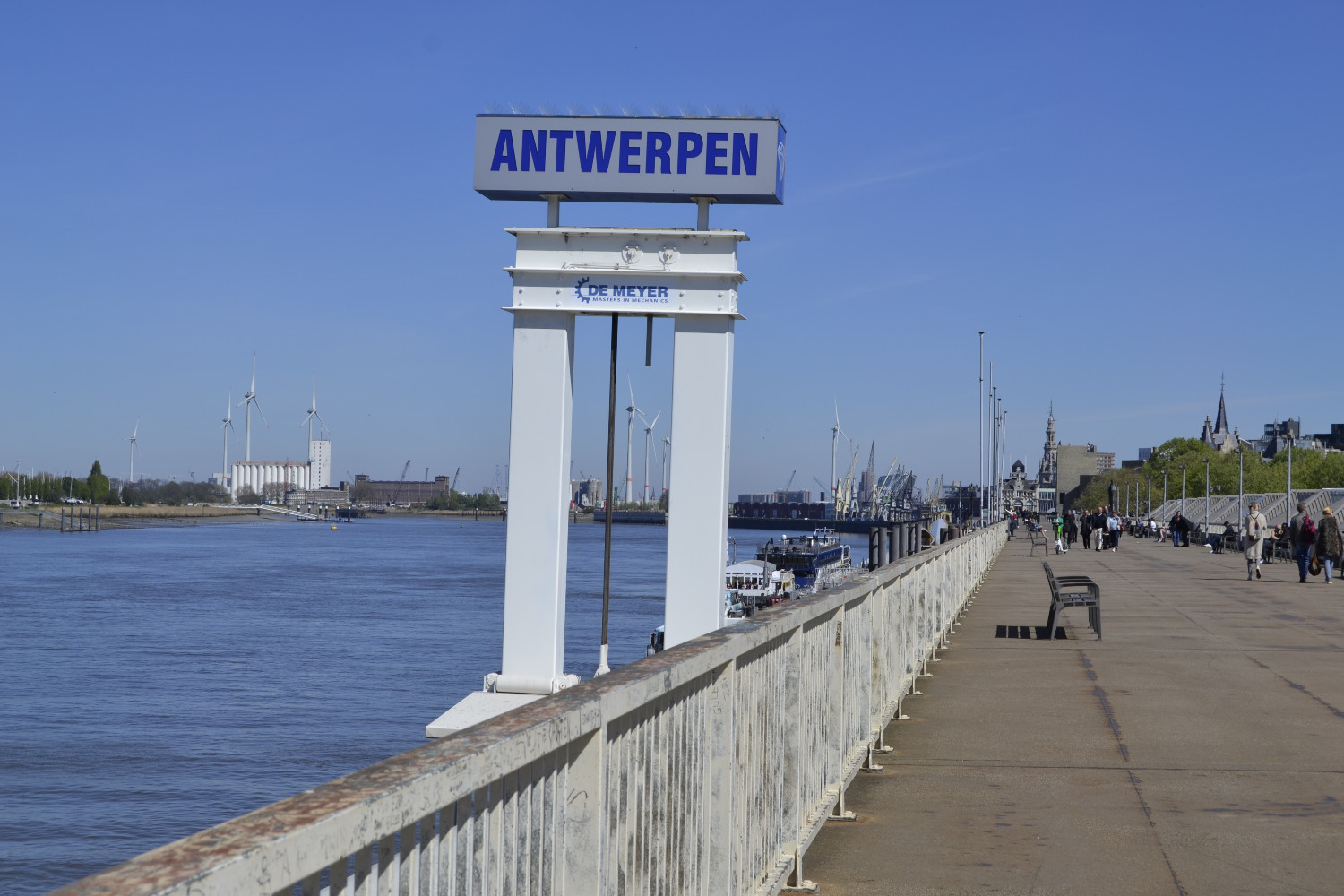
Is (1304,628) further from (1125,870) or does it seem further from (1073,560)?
(1073,560)

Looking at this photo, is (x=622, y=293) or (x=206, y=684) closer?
(x=622, y=293)

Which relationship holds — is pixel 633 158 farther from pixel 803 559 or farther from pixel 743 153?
pixel 803 559

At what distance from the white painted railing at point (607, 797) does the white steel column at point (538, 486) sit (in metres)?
7.02

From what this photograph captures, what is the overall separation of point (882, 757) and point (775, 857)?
11.0 ft

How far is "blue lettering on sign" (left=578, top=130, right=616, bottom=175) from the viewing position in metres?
14.2

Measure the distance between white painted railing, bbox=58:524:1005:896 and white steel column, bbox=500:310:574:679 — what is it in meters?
7.02

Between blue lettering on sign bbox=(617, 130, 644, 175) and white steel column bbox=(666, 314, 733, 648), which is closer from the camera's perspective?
white steel column bbox=(666, 314, 733, 648)

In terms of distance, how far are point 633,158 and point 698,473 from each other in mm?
3525

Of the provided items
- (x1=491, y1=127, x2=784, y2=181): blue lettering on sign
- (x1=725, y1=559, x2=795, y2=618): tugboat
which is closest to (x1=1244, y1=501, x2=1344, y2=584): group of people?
(x1=491, y1=127, x2=784, y2=181): blue lettering on sign

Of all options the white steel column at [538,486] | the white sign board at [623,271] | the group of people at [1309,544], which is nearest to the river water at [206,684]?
the white steel column at [538,486]

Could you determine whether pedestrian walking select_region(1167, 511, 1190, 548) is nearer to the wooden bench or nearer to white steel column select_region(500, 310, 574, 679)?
the wooden bench

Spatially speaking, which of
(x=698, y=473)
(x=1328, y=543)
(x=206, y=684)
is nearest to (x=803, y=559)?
(x=206, y=684)

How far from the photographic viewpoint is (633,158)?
46.5ft

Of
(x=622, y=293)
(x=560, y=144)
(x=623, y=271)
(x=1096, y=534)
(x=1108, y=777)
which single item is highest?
(x=560, y=144)
